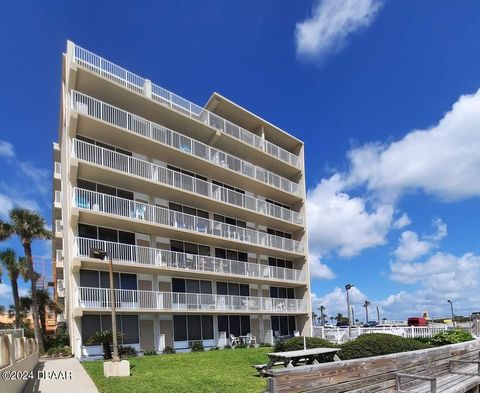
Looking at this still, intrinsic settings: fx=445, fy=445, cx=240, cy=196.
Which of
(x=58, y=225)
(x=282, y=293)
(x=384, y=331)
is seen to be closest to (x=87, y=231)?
(x=58, y=225)

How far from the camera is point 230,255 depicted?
30312 mm

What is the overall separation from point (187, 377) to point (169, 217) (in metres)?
13.4

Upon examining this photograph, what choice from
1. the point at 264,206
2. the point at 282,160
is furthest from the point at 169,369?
the point at 282,160

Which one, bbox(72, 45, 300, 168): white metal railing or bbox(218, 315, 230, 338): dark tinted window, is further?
bbox(218, 315, 230, 338): dark tinted window

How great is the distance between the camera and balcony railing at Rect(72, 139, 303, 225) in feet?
72.7

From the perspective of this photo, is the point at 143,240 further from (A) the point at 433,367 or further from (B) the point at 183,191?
(A) the point at 433,367

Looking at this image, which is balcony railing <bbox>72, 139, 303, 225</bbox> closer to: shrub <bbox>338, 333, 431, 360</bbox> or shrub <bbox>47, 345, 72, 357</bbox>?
shrub <bbox>47, 345, 72, 357</bbox>

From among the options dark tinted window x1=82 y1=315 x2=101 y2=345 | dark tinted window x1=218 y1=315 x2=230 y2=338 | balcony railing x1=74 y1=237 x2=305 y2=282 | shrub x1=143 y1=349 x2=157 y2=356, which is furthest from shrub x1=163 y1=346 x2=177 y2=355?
dark tinted window x1=218 y1=315 x2=230 y2=338

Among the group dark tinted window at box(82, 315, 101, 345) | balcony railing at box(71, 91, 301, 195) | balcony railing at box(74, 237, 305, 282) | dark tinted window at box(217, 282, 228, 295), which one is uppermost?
balcony railing at box(71, 91, 301, 195)

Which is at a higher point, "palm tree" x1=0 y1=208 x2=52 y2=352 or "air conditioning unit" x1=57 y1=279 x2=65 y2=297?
"palm tree" x1=0 y1=208 x2=52 y2=352

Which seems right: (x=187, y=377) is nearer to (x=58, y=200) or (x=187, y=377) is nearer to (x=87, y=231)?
(x=87, y=231)

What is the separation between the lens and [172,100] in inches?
1089

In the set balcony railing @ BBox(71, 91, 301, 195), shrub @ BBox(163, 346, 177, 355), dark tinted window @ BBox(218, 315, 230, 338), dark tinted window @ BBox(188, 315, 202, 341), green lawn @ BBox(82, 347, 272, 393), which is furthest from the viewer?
dark tinted window @ BBox(218, 315, 230, 338)

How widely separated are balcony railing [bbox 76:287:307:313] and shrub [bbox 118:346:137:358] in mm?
1918
